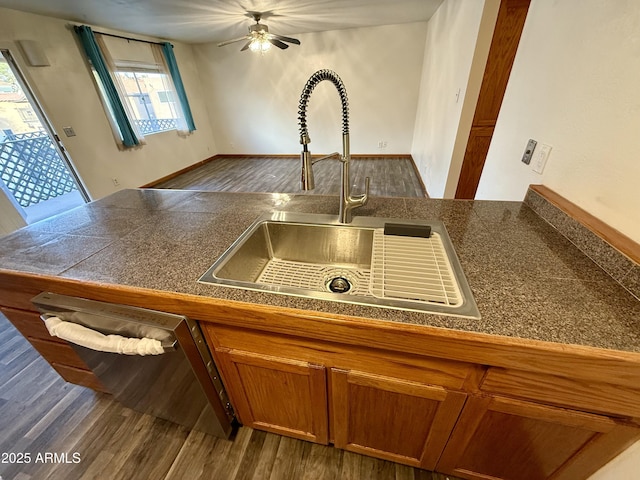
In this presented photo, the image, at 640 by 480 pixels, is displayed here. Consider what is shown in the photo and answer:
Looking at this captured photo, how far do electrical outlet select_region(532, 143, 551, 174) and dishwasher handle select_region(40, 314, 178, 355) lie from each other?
1.51 m

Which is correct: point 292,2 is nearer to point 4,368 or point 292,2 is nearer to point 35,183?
point 4,368

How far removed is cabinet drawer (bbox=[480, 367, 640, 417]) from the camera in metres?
0.55

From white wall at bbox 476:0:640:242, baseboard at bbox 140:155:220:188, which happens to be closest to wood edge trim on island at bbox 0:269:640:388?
white wall at bbox 476:0:640:242

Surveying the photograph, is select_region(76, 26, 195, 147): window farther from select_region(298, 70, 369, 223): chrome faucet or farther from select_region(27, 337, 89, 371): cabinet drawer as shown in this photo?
select_region(298, 70, 369, 223): chrome faucet

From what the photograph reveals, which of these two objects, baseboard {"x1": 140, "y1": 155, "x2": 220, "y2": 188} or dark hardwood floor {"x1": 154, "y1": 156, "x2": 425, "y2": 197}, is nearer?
dark hardwood floor {"x1": 154, "y1": 156, "x2": 425, "y2": 197}

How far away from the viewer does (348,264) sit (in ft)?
3.55

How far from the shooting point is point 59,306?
2.65 feet

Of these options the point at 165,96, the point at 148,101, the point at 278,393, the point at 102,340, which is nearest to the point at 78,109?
the point at 148,101

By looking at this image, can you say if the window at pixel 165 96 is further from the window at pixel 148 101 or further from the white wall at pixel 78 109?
the white wall at pixel 78 109

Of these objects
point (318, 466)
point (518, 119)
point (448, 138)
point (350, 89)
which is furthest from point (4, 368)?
point (350, 89)

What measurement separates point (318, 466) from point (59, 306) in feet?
3.71

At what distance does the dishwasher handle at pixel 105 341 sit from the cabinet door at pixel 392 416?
0.53m

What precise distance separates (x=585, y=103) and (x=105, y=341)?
1724mm

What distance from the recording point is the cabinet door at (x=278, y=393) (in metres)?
0.79
